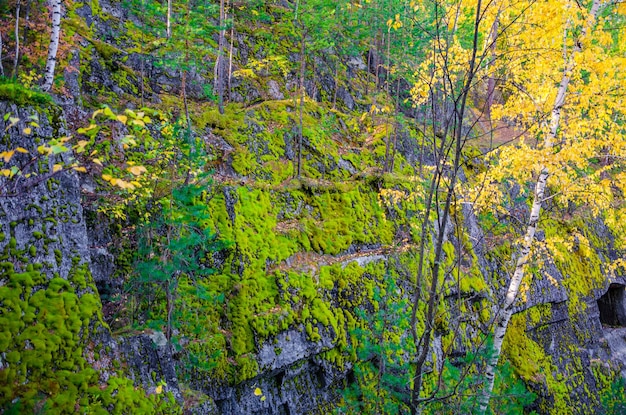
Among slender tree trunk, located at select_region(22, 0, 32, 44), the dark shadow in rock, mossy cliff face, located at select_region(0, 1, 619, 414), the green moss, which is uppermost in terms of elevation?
slender tree trunk, located at select_region(22, 0, 32, 44)

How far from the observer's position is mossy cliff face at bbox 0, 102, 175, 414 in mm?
3365

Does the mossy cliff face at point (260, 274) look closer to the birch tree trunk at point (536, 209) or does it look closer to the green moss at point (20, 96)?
the green moss at point (20, 96)

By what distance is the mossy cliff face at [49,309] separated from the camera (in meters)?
3.37

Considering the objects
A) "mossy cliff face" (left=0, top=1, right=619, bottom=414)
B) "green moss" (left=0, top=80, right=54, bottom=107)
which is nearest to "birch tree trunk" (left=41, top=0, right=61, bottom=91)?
"mossy cliff face" (left=0, top=1, right=619, bottom=414)

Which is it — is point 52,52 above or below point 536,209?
above

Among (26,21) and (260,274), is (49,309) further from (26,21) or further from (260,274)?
(26,21)

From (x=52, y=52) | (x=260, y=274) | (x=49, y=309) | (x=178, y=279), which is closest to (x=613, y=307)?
(x=260, y=274)

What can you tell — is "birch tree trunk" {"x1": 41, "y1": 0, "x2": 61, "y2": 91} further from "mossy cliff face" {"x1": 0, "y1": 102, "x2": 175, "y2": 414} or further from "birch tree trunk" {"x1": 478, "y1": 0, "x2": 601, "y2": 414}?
"birch tree trunk" {"x1": 478, "y1": 0, "x2": 601, "y2": 414}

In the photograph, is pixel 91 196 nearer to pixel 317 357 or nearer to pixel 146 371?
pixel 146 371

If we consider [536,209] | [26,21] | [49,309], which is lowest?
[49,309]

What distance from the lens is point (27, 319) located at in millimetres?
3529

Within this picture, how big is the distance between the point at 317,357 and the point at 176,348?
298 cm

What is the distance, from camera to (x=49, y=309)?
3.77 m

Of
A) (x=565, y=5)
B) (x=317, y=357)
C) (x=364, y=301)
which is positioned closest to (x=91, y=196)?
(x=317, y=357)
